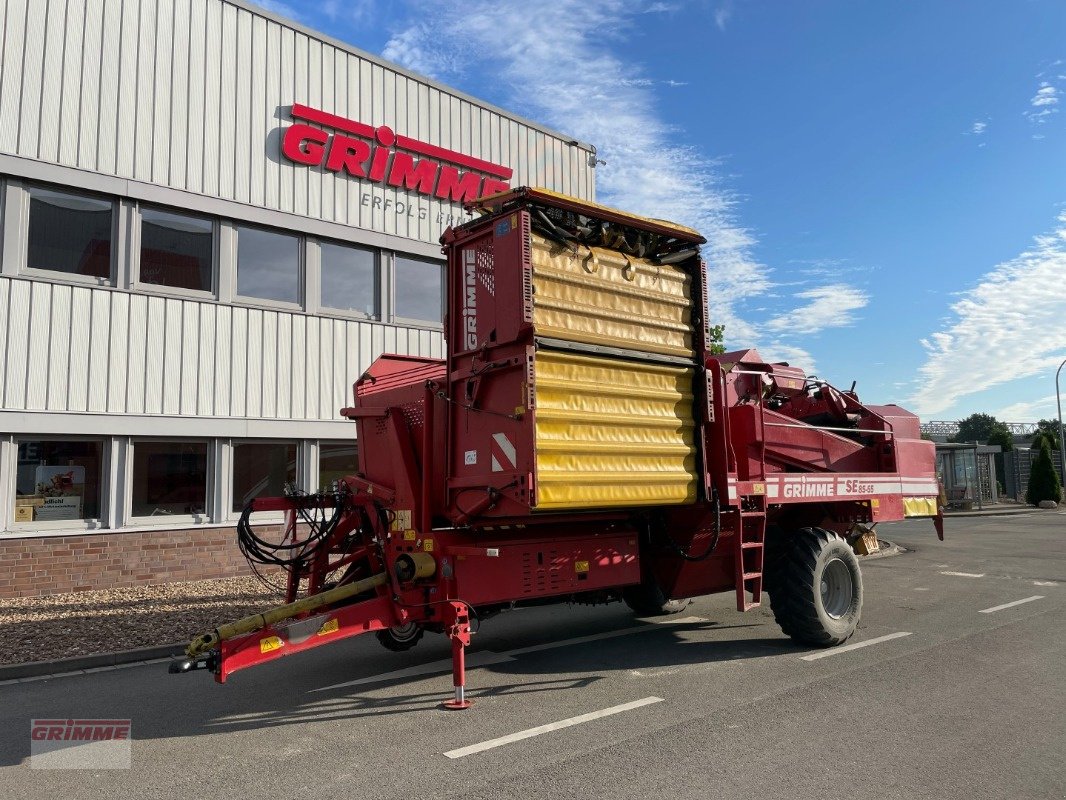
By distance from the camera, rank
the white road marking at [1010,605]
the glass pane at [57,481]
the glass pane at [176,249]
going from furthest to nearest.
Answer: the glass pane at [176,249]
the glass pane at [57,481]
the white road marking at [1010,605]

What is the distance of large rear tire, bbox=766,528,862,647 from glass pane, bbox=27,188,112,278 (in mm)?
9812

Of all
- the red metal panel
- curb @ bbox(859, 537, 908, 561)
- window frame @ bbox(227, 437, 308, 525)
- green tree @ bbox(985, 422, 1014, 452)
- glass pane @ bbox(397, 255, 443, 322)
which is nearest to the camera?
the red metal panel

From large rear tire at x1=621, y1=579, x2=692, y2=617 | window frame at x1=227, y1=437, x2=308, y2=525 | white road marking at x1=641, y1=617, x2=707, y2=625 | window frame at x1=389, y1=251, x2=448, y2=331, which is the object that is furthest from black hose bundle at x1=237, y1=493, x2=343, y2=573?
window frame at x1=389, y1=251, x2=448, y2=331

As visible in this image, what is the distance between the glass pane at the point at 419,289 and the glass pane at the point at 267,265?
2.05 metres

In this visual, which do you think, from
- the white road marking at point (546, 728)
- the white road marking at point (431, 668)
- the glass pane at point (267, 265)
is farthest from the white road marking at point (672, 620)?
the glass pane at point (267, 265)

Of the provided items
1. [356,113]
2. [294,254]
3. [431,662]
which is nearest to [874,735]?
[431,662]

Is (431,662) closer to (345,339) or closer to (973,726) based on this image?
(973,726)

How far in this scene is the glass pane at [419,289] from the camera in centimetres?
1434

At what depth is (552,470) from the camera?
18.0 feet

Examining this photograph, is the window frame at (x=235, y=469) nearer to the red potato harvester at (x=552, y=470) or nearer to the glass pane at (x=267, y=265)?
the glass pane at (x=267, y=265)

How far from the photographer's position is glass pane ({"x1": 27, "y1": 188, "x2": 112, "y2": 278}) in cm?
1048

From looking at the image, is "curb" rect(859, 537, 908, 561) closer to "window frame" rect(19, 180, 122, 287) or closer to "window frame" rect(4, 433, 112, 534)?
"window frame" rect(4, 433, 112, 534)

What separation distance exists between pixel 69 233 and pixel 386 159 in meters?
5.41

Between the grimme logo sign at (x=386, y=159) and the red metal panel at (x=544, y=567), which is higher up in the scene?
the grimme logo sign at (x=386, y=159)
